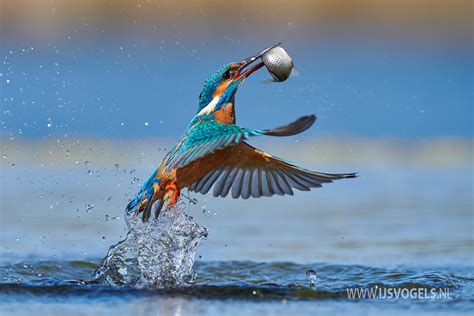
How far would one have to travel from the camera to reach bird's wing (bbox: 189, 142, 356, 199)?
28.8ft

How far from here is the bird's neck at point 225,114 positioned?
28.0 feet

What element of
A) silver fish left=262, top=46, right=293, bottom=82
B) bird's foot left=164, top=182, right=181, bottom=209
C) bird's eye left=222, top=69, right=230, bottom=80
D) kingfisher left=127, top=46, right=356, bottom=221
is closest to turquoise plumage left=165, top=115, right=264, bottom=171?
kingfisher left=127, top=46, right=356, bottom=221

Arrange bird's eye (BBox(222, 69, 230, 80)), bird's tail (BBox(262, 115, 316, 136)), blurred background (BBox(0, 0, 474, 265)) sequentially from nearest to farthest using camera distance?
bird's tail (BBox(262, 115, 316, 136)) → bird's eye (BBox(222, 69, 230, 80)) → blurred background (BBox(0, 0, 474, 265))

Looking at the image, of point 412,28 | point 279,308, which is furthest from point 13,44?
point 279,308

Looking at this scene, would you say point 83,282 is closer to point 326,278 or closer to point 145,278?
point 145,278

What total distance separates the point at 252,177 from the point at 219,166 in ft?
0.83

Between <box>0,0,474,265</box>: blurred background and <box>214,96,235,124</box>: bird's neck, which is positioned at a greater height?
<box>0,0,474,265</box>: blurred background

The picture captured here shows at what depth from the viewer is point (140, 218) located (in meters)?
8.99

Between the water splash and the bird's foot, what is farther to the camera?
the water splash

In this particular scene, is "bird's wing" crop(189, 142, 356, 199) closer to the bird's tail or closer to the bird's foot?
Result: the bird's foot

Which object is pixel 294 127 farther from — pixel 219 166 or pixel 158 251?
pixel 158 251

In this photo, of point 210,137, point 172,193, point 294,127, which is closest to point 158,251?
point 172,193

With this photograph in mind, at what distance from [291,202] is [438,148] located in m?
4.24

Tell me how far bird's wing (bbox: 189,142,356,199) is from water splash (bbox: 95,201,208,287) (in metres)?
0.29
